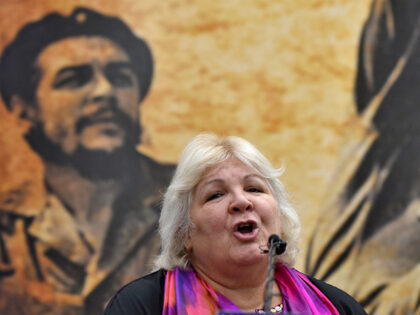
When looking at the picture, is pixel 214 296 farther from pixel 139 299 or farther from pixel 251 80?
pixel 251 80

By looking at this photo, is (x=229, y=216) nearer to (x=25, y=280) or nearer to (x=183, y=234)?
(x=183, y=234)

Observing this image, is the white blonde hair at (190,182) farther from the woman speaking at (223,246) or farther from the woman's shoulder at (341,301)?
the woman's shoulder at (341,301)

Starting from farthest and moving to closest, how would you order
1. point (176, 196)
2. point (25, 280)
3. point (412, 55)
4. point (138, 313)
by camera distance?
point (412, 55) < point (25, 280) < point (176, 196) < point (138, 313)

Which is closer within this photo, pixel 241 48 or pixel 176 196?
pixel 176 196

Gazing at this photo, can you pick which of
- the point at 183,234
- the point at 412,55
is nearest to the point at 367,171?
the point at 412,55

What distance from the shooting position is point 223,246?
2.36 meters

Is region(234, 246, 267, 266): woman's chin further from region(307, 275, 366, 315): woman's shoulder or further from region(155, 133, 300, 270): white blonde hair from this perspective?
region(307, 275, 366, 315): woman's shoulder

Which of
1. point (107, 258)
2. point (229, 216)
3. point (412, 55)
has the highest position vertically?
point (412, 55)

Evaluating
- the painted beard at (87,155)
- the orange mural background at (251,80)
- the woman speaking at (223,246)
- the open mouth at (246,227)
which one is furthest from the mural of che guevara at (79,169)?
the open mouth at (246,227)

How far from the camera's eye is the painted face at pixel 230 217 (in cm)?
233

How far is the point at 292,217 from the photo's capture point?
2715 millimetres

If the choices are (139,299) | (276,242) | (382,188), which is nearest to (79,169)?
(382,188)

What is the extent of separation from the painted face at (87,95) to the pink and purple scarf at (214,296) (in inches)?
112

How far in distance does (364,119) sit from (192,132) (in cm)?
146
